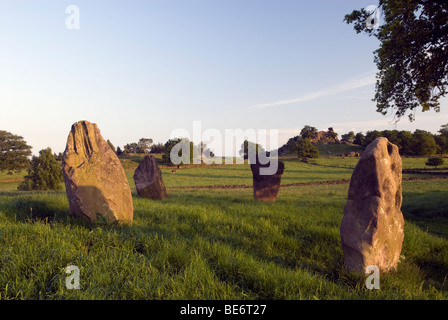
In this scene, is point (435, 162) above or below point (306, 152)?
below

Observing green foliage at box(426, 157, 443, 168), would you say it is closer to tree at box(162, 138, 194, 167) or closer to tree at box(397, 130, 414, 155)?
tree at box(397, 130, 414, 155)

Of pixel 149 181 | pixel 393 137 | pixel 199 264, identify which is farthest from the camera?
pixel 393 137

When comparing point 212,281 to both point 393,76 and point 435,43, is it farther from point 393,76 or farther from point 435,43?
point 435,43

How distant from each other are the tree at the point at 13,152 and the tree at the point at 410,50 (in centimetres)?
6366

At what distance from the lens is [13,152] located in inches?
2093

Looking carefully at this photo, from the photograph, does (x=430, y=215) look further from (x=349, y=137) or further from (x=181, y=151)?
(x=349, y=137)

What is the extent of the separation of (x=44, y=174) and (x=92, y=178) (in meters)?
28.3

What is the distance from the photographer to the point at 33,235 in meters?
5.06

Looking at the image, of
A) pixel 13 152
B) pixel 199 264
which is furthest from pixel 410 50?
pixel 13 152

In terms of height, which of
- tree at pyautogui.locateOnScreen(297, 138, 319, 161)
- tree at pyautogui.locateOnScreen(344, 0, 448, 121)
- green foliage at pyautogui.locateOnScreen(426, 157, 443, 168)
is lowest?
green foliage at pyautogui.locateOnScreen(426, 157, 443, 168)

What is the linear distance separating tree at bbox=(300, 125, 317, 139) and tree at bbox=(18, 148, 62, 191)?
107936 mm

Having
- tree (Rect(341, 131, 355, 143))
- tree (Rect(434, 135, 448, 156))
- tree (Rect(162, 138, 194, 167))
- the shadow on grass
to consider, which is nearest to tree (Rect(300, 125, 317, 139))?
tree (Rect(341, 131, 355, 143))

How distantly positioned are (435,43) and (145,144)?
110856 millimetres

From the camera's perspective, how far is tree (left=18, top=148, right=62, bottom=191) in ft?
96.6
